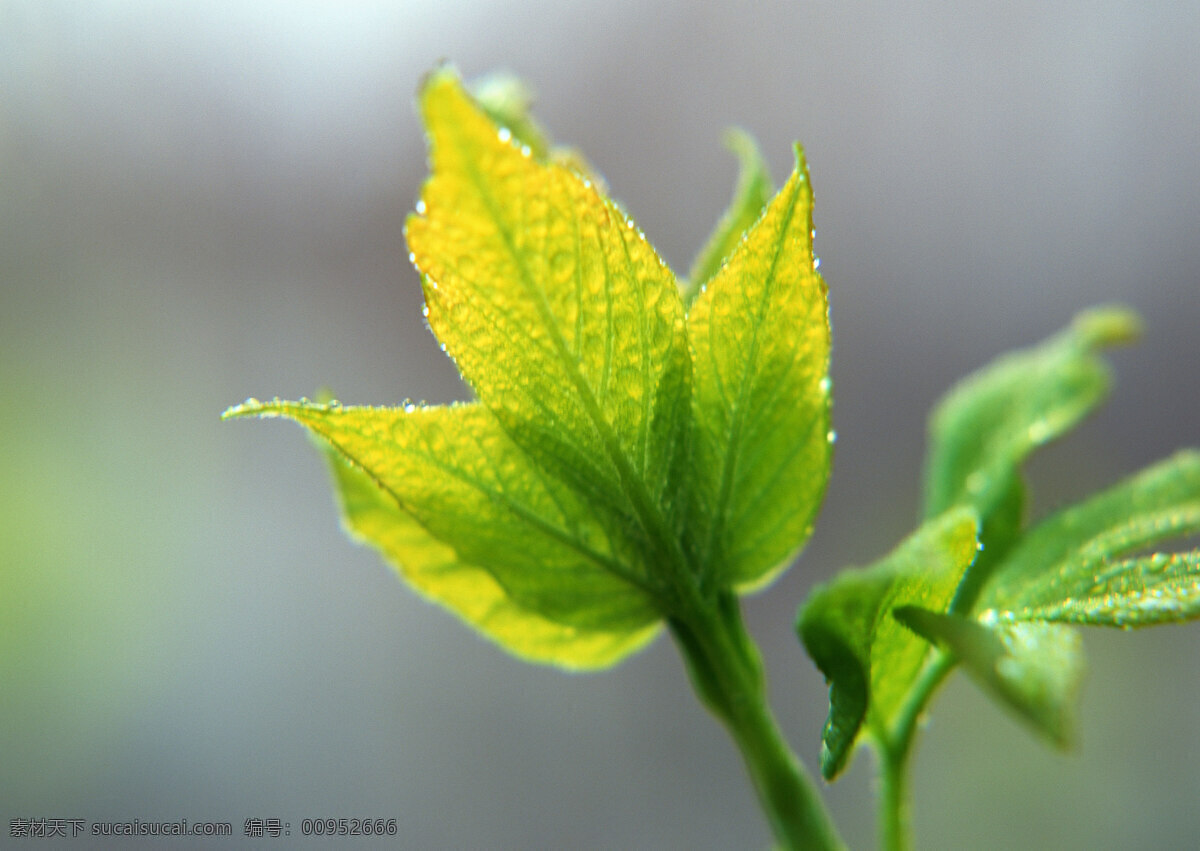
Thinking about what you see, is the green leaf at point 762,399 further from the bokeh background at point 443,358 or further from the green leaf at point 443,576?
the bokeh background at point 443,358

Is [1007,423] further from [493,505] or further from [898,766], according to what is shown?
[493,505]

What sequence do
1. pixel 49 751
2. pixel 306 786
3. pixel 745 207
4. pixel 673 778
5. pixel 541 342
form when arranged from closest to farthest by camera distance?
pixel 541 342 < pixel 745 207 < pixel 49 751 < pixel 306 786 < pixel 673 778

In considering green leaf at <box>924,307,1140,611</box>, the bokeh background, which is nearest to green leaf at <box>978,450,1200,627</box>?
green leaf at <box>924,307,1140,611</box>

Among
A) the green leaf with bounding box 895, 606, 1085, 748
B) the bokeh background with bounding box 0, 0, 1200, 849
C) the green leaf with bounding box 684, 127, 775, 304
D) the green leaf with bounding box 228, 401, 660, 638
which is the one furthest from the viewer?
the bokeh background with bounding box 0, 0, 1200, 849

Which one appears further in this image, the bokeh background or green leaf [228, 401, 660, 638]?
the bokeh background

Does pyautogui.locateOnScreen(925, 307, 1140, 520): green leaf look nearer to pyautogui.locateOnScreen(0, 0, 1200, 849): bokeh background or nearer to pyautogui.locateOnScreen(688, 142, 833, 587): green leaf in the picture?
pyautogui.locateOnScreen(688, 142, 833, 587): green leaf

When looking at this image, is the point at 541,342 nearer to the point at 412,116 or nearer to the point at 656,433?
the point at 656,433

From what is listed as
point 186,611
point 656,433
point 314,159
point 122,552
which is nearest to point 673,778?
point 186,611
